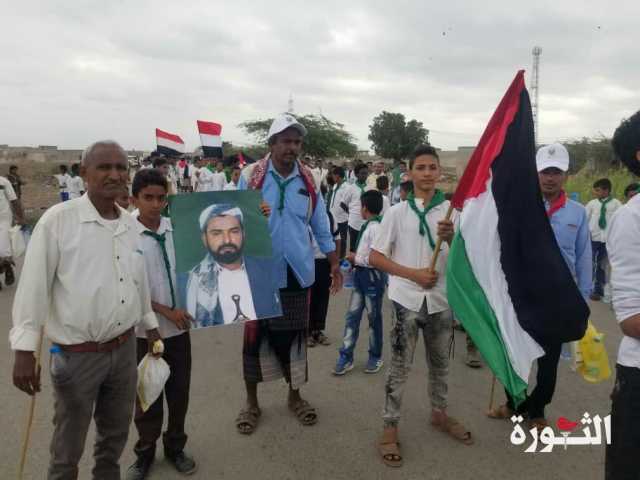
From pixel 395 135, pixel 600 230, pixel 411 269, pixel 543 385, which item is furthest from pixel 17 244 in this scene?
pixel 395 135

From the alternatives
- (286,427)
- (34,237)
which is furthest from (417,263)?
(34,237)

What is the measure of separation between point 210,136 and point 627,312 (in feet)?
33.6

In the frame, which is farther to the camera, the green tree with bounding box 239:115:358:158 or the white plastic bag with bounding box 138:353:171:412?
the green tree with bounding box 239:115:358:158

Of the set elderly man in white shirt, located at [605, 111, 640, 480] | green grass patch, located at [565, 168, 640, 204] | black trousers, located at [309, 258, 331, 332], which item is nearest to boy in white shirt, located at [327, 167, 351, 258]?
black trousers, located at [309, 258, 331, 332]

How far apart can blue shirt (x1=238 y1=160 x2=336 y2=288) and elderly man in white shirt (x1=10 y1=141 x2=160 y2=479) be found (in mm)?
1255

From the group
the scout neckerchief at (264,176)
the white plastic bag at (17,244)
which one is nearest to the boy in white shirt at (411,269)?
the scout neckerchief at (264,176)

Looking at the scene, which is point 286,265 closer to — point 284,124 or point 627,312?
point 284,124

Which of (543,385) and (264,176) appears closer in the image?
(543,385)

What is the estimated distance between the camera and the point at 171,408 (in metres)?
3.06

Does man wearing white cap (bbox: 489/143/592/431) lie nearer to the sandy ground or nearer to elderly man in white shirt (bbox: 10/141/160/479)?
the sandy ground

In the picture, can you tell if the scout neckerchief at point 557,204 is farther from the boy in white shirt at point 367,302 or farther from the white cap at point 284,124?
the white cap at point 284,124

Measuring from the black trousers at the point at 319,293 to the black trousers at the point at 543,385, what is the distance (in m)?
2.37

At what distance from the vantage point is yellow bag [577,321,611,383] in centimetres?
319

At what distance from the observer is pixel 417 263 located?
3213 millimetres
